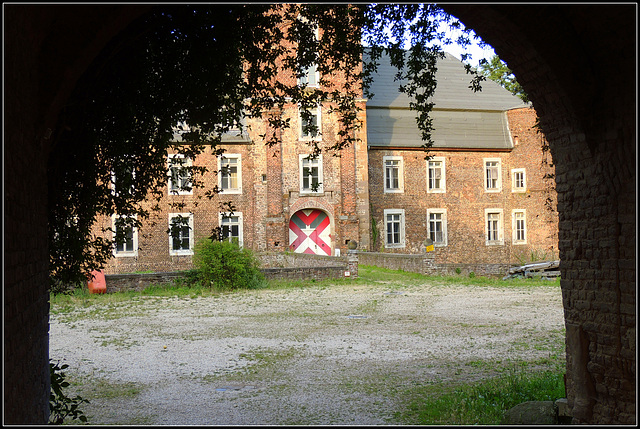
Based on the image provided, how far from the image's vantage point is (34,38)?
4152mm

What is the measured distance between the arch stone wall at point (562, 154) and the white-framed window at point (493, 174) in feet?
95.7

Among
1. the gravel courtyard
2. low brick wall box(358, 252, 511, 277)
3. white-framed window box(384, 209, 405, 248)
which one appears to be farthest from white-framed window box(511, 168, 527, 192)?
the gravel courtyard

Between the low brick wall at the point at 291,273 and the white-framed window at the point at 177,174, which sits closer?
the white-framed window at the point at 177,174

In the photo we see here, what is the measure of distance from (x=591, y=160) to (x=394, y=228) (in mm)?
26885

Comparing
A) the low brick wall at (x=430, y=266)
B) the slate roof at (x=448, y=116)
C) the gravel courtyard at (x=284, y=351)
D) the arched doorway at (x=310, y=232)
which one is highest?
the slate roof at (x=448, y=116)

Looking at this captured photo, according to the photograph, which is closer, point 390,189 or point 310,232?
point 310,232

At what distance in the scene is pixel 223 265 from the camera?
1986 centimetres

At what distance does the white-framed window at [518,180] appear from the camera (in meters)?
34.3

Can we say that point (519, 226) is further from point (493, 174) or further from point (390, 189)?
point (390, 189)

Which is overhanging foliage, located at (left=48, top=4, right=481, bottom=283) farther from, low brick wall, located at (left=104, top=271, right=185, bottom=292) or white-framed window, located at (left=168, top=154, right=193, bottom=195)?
low brick wall, located at (left=104, top=271, right=185, bottom=292)

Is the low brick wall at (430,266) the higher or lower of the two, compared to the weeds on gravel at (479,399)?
higher

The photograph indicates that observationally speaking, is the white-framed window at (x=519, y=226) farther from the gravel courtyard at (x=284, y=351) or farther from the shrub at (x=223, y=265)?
the shrub at (x=223, y=265)

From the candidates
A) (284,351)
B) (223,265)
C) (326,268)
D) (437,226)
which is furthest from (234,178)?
(284,351)

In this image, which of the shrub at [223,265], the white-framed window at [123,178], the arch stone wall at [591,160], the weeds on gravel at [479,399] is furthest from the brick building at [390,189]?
the arch stone wall at [591,160]
